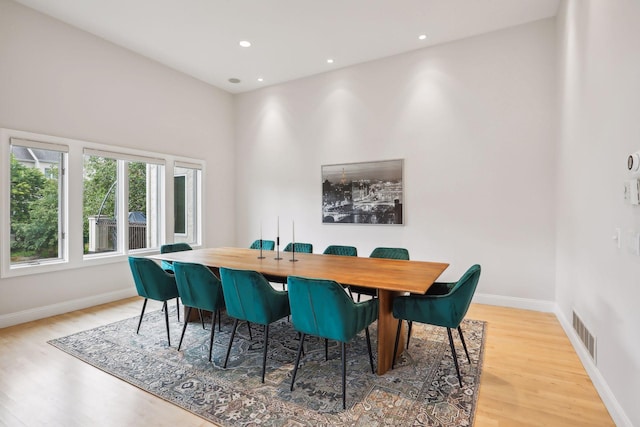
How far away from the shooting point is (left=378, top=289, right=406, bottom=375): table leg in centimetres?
254

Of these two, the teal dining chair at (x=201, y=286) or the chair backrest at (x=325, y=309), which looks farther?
the teal dining chair at (x=201, y=286)

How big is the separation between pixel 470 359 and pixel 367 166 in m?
3.21

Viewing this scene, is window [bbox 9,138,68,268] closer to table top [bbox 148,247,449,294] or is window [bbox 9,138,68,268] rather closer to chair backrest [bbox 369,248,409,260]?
table top [bbox 148,247,449,294]

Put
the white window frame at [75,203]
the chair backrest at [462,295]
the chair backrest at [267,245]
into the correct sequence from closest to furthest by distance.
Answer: the chair backrest at [462,295]
the white window frame at [75,203]
the chair backrest at [267,245]

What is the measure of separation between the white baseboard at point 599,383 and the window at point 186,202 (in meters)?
5.69

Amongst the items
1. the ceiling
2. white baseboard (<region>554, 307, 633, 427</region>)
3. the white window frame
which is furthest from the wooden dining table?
the ceiling

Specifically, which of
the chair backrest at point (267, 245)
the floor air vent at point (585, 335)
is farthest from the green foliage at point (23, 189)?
the floor air vent at point (585, 335)

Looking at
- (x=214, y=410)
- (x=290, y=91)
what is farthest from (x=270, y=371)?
(x=290, y=91)

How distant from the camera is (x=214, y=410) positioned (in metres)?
2.15

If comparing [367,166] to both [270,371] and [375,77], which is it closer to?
[375,77]

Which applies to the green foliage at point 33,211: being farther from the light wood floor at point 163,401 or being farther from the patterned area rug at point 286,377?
the patterned area rug at point 286,377

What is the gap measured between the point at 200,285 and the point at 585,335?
3311mm

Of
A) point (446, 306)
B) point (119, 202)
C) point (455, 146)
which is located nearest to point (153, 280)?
point (119, 202)

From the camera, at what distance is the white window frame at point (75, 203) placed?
12.2 ft
